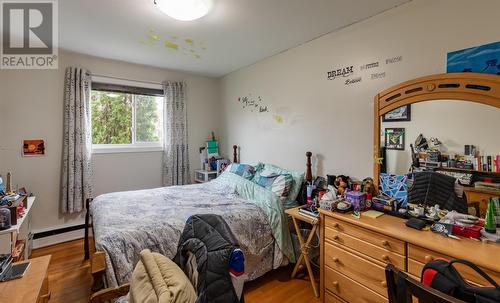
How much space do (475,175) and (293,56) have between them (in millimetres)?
2160

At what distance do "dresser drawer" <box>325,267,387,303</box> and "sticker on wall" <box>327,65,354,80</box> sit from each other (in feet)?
5.90

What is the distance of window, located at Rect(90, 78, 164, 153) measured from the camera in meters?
3.56

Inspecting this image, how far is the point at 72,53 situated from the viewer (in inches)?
127

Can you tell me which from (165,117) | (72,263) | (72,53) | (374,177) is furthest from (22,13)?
(374,177)

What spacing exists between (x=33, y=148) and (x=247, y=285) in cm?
309

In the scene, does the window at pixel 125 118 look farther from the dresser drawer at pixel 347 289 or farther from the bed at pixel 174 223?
the dresser drawer at pixel 347 289

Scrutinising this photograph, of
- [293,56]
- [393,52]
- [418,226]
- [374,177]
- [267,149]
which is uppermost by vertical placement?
[293,56]

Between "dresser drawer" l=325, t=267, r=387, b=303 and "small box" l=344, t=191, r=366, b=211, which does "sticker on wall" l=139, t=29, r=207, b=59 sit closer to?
"small box" l=344, t=191, r=366, b=211

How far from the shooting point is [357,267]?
1.73 m

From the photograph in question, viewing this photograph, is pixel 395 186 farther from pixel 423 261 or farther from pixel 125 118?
pixel 125 118

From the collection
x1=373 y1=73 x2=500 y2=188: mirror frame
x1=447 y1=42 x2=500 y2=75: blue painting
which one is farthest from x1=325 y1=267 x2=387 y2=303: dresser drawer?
x1=447 y1=42 x2=500 y2=75: blue painting

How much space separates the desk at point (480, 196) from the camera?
1.50 m

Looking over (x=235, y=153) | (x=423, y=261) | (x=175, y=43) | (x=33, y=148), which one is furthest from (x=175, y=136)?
(x=423, y=261)

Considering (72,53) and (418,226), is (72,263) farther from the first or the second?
(418,226)
